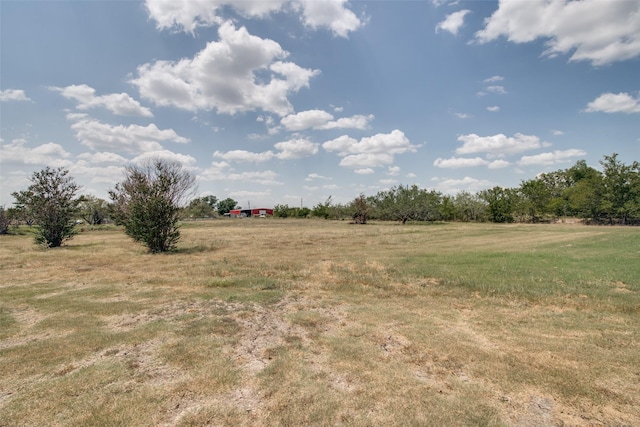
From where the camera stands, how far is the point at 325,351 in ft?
16.7

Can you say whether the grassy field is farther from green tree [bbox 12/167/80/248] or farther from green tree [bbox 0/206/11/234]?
green tree [bbox 0/206/11/234]

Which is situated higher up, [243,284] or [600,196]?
[600,196]

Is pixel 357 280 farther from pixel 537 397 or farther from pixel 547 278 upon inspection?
pixel 537 397

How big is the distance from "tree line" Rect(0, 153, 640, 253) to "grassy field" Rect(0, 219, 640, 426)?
9.59 meters

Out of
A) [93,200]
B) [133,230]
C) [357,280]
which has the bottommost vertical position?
[357,280]

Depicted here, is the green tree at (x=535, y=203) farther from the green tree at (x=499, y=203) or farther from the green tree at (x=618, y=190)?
the green tree at (x=618, y=190)

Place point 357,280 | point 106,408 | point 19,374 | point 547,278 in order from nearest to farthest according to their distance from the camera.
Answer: point 106,408 < point 19,374 < point 547,278 < point 357,280

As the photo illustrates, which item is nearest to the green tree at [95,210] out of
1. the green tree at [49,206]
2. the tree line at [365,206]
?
the tree line at [365,206]

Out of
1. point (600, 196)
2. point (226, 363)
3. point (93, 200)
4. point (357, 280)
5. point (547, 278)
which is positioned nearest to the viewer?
point (226, 363)

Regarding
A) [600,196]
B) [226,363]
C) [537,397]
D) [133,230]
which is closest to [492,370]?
[537,397]

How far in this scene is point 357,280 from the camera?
10781mm

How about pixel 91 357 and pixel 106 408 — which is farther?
pixel 91 357

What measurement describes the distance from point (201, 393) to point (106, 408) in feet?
3.40

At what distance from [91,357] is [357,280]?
25.4 feet
